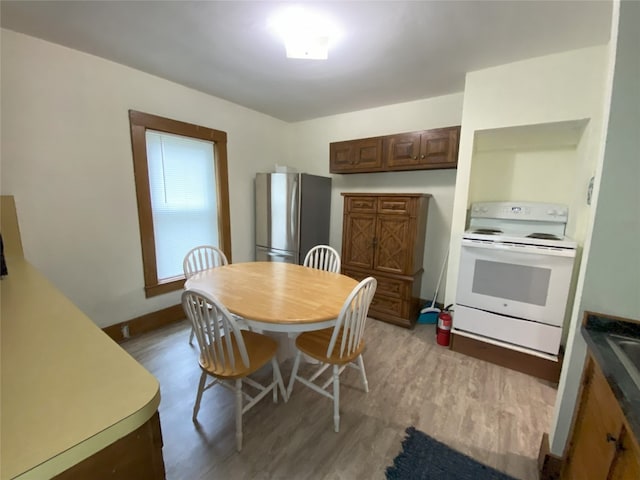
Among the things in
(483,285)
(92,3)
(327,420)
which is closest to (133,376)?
(327,420)

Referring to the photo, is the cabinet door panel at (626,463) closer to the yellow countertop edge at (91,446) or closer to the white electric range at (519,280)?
the yellow countertop edge at (91,446)

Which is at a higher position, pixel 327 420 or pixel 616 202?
pixel 616 202

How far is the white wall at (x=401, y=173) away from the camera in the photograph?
2.95m

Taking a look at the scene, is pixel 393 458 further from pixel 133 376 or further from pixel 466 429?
pixel 133 376

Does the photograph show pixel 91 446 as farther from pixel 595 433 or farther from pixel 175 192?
pixel 175 192

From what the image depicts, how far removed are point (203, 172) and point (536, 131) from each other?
337 centimetres

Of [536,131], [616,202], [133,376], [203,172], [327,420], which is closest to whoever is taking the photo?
[133,376]

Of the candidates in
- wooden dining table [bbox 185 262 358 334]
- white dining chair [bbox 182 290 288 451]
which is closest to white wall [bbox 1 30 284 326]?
wooden dining table [bbox 185 262 358 334]

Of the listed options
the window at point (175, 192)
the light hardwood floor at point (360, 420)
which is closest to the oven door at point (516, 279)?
the light hardwood floor at point (360, 420)

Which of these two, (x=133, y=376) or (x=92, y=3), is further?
(x=92, y=3)

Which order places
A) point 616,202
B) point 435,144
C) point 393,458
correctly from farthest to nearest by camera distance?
1. point 435,144
2. point 393,458
3. point 616,202

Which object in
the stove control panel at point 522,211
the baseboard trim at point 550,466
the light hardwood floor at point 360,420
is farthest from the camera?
the stove control panel at point 522,211

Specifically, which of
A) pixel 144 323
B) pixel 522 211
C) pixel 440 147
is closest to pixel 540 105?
pixel 440 147

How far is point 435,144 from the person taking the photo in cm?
265
